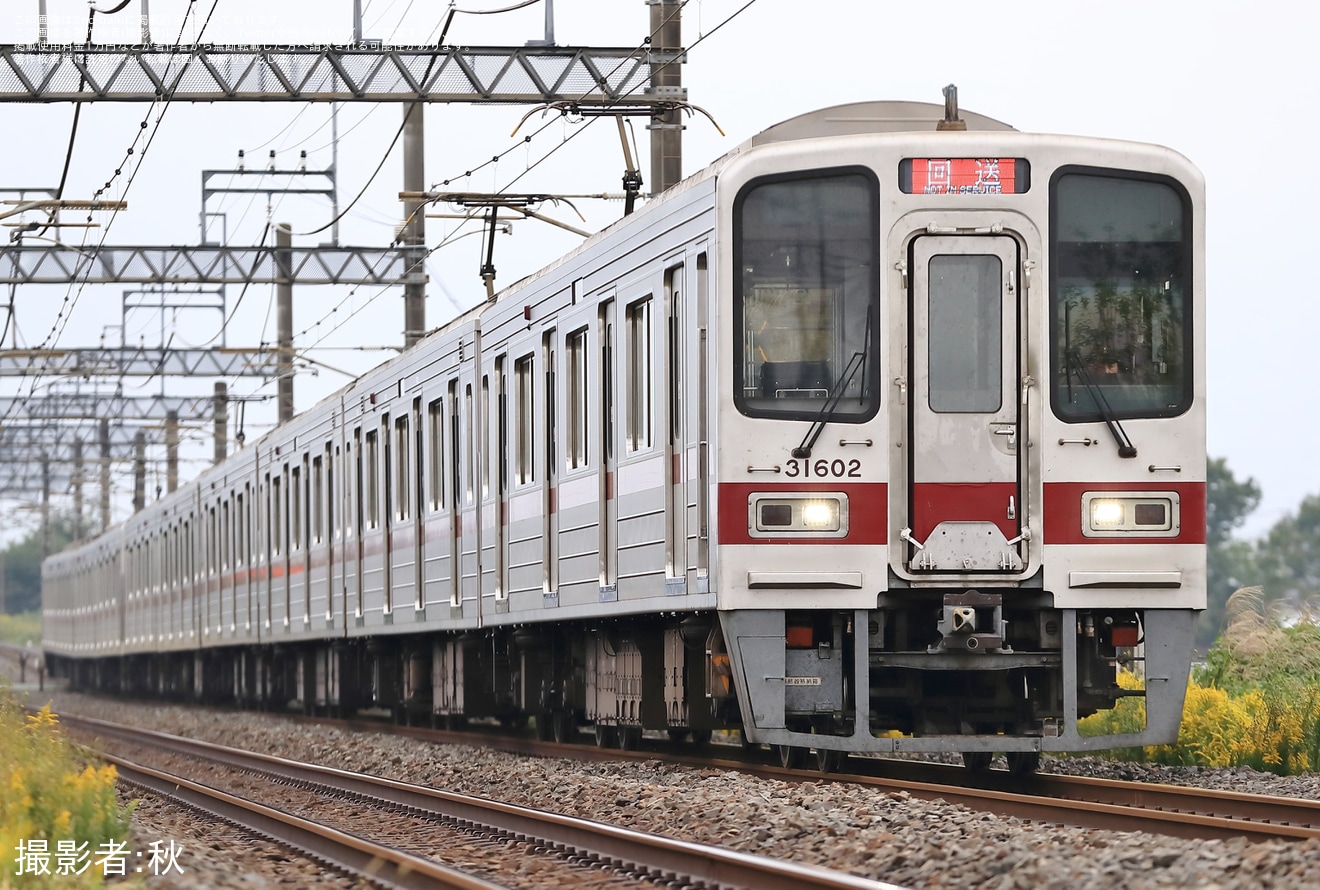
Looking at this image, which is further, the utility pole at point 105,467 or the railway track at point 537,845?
the utility pole at point 105,467

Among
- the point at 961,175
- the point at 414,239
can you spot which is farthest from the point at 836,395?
the point at 414,239

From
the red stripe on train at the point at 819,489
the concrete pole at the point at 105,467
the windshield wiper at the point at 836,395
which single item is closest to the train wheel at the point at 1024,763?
the red stripe on train at the point at 819,489

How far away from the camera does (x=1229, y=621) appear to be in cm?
1703

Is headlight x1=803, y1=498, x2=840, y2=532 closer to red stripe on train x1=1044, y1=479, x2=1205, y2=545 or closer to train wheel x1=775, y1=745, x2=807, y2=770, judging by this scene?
red stripe on train x1=1044, y1=479, x2=1205, y2=545

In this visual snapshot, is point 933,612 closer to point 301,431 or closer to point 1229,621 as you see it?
point 1229,621

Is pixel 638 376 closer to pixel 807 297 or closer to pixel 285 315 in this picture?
pixel 807 297

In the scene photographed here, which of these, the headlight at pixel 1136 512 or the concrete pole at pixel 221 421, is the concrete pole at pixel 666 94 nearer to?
the headlight at pixel 1136 512

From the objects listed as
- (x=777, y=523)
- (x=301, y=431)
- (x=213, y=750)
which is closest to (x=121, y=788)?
(x=213, y=750)

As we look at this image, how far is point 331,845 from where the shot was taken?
1018 centimetres

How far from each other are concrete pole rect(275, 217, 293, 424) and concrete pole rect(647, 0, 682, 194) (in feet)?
40.2

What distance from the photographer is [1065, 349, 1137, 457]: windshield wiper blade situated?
11.1 metres

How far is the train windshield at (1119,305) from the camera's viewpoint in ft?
36.6

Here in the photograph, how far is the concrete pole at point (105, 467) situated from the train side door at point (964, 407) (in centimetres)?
3936

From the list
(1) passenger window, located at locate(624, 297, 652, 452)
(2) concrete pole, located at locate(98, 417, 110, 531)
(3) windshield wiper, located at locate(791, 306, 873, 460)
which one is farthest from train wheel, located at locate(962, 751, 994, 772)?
(2) concrete pole, located at locate(98, 417, 110, 531)
